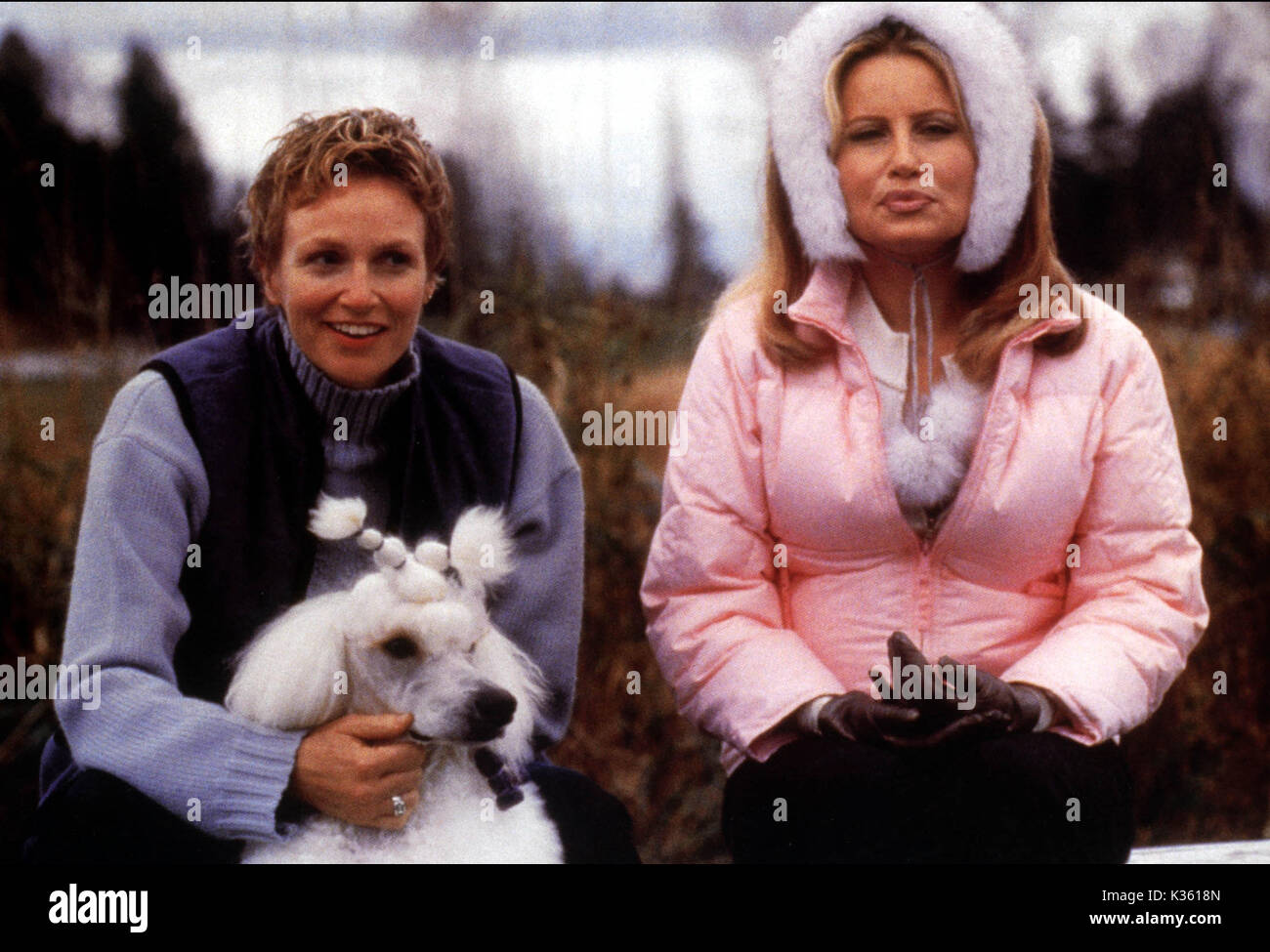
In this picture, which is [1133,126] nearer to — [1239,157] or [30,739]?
[1239,157]

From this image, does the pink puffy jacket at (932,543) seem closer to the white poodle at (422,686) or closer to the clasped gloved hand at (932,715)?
the clasped gloved hand at (932,715)

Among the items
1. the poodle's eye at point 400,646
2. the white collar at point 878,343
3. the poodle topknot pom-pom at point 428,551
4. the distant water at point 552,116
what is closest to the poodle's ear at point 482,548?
the poodle topknot pom-pom at point 428,551

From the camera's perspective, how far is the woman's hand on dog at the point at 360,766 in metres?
2.32

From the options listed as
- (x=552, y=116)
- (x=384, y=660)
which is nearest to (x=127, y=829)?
(x=384, y=660)

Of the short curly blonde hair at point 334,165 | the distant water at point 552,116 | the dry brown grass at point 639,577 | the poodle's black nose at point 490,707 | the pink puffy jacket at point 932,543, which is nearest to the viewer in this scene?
the poodle's black nose at point 490,707

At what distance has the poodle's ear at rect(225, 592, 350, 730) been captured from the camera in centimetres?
230

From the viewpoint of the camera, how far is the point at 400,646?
91.1 inches

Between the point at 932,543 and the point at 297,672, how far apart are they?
3.35 ft

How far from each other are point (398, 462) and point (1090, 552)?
113cm

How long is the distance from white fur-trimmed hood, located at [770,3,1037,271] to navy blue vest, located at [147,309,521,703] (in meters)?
0.69

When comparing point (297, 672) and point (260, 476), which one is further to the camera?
point (260, 476)

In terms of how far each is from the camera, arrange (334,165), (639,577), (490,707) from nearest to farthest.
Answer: (490,707), (334,165), (639,577)

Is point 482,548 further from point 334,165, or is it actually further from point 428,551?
point 334,165
